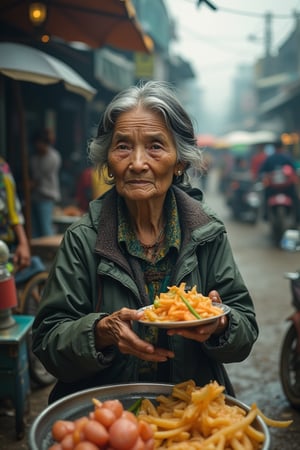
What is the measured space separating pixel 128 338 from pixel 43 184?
7020 mm

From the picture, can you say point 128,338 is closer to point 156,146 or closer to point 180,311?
point 180,311

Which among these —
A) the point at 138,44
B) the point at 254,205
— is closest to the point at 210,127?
the point at 254,205

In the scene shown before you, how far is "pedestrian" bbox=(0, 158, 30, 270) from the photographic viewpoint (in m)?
4.38

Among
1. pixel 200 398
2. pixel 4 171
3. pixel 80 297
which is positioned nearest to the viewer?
pixel 200 398

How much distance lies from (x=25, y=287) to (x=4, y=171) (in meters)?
1.03

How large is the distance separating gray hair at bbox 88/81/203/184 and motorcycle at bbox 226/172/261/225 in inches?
524

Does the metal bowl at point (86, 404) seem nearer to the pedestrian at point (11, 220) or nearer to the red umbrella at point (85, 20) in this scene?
the pedestrian at point (11, 220)

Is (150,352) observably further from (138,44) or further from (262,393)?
(138,44)

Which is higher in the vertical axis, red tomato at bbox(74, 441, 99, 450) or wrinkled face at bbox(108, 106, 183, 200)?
wrinkled face at bbox(108, 106, 183, 200)

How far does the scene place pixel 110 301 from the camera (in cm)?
205

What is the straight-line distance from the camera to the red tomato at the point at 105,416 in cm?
150

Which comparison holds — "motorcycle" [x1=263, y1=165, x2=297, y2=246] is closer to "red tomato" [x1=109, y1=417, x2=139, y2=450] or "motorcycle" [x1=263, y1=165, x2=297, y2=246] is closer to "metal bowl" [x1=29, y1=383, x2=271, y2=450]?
"metal bowl" [x1=29, y1=383, x2=271, y2=450]

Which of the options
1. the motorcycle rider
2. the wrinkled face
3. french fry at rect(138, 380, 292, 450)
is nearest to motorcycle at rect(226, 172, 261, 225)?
the motorcycle rider

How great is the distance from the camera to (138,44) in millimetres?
7227
